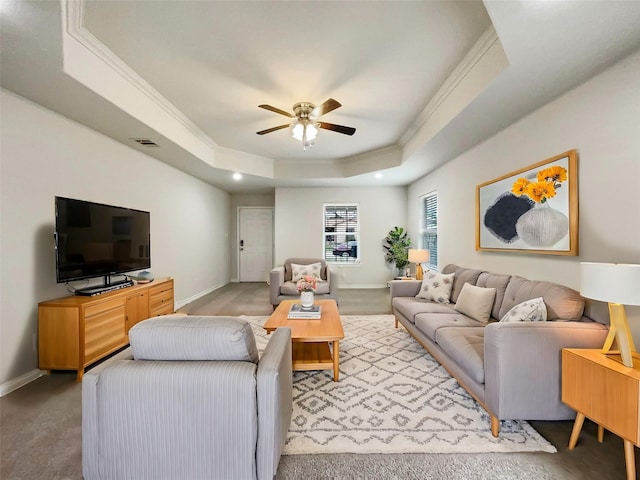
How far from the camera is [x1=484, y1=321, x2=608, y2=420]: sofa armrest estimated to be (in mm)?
1718

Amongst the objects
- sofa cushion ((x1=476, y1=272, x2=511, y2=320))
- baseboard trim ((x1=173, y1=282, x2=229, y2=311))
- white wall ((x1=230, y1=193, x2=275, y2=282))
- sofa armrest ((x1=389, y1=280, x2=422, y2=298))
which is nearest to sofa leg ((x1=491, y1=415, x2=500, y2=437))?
sofa cushion ((x1=476, y1=272, x2=511, y2=320))

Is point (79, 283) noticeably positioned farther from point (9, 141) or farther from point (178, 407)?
point (178, 407)

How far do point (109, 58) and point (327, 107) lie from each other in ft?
6.25

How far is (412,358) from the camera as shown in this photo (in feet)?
9.55

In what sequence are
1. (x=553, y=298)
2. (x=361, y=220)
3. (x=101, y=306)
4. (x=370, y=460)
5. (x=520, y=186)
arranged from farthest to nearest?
(x=361, y=220) → (x=520, y=186) → (x=101, y=306) → (x=553, y=298) → (x=370, y=460)

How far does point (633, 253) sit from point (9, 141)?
472 cm

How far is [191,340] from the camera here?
1.31 m

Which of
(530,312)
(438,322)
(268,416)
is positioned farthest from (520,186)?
(268,416)

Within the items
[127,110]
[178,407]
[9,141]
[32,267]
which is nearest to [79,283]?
[32,267]

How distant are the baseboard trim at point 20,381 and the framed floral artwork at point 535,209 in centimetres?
464

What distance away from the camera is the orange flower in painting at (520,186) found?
2.70m

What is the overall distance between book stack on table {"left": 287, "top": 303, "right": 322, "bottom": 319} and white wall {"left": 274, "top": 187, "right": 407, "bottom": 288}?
A: 3.49 m

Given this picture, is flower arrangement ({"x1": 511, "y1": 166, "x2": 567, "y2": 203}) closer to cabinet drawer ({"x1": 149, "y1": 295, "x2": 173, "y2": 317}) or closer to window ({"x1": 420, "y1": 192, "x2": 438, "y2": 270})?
window ({"x1": 420, "y1": 192, "x2": 438, "y2": 270})

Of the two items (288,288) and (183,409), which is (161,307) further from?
(183,409)
